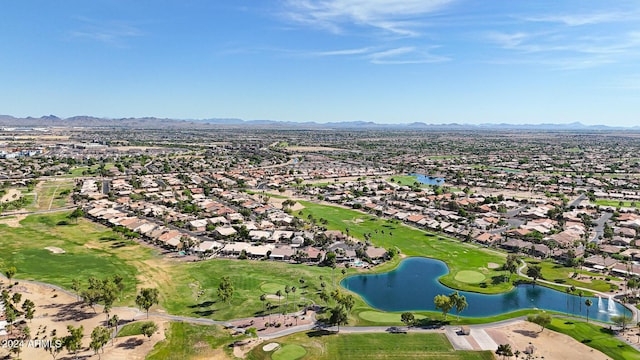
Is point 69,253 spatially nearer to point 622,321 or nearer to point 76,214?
point 76,214

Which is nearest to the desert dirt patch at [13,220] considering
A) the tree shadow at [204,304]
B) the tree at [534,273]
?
the tree shadow at [204,304]

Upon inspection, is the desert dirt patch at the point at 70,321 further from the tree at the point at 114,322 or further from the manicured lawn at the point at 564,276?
the manicured lawn at the point at 564,276

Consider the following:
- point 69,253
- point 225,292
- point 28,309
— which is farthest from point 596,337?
point 69,253

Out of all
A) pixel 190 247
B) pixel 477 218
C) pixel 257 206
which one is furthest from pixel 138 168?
pixel 477 218

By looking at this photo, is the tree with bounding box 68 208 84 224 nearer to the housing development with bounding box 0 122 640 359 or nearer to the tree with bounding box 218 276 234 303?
the housing development with bounding box 0 122 640 359

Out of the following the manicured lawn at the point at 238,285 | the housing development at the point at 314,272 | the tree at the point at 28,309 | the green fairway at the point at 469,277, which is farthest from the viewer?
the green fairway at the point at 469,277

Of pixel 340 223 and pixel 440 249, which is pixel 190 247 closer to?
pixel 340 223

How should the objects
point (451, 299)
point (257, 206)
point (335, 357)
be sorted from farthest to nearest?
point (257, 206) < point (451, 299) < point (335, 357)
